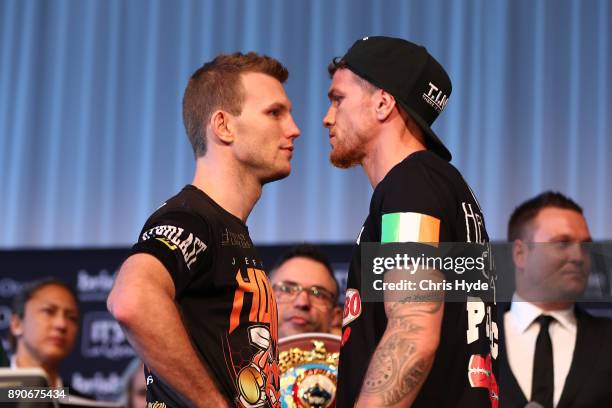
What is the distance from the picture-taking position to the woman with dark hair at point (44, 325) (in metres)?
4.55

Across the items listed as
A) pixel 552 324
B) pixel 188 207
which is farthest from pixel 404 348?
pixel 552 324

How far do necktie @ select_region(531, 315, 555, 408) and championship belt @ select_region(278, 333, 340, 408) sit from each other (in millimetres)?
770

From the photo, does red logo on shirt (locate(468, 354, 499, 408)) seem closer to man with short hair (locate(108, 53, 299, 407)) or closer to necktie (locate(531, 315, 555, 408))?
man with short hair (locate(108, 53, 299, 407))

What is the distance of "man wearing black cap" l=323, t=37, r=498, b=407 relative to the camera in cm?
220

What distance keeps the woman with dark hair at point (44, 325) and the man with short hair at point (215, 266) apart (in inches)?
85.1

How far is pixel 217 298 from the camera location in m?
2.45

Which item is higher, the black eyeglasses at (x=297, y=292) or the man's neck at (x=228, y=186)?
the man's neck at (x=228, y=186)

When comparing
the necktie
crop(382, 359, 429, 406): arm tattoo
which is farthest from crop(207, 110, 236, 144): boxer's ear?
the necktie

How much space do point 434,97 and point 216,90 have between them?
61 centimetres

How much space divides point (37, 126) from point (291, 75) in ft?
6.01

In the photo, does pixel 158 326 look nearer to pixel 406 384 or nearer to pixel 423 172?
pixel 406 384

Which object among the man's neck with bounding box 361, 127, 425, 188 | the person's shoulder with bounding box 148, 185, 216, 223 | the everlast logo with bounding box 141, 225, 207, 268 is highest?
the man's neck with bounding box 361, 127, 425, 188

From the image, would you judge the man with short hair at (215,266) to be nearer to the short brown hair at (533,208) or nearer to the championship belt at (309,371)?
the championship belt at (309,371)

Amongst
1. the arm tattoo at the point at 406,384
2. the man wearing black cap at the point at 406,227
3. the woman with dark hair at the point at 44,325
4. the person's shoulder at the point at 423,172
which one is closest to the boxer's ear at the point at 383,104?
the man wearing black cap at the point at 406,227
